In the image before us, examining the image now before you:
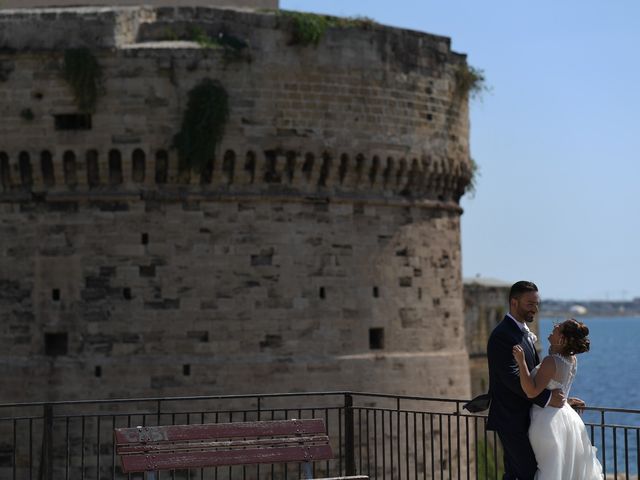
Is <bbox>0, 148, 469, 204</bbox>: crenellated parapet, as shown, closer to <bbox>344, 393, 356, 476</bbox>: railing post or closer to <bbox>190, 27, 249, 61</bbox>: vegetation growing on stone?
<bbox>190, 27, 249, 61</bbox>: vegetation growing on stone

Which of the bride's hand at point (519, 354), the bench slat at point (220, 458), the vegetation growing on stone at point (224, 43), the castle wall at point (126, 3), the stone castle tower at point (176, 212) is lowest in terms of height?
the bench slat at point (220, 458)

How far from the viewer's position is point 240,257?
1798 cm

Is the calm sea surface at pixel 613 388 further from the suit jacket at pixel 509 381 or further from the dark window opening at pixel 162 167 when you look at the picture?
the suit jacket at pixel 509 381

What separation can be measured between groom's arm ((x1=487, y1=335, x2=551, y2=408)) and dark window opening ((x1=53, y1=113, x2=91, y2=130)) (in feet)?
33.7

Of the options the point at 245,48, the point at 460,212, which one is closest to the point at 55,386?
the point at 245,48

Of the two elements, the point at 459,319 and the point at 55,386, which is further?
the point at 459,319

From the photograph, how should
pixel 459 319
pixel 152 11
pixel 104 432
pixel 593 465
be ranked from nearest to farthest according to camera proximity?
1. pixel 593 465
2. pixel 104 432
3. pixel 152 11
4. pixel 459 319

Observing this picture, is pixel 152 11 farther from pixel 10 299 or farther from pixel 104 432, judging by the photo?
pixel 104 432

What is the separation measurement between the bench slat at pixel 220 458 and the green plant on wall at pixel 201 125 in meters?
7.71

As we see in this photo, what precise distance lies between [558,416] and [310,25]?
1080 centimetres

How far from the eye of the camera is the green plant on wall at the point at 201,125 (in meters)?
17.8

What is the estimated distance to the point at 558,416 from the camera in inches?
343

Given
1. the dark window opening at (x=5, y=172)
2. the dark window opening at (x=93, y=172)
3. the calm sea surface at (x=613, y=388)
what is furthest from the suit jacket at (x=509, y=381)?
the calm sea surface at (x=613, y=388)

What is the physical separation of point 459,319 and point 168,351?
5.04 m
